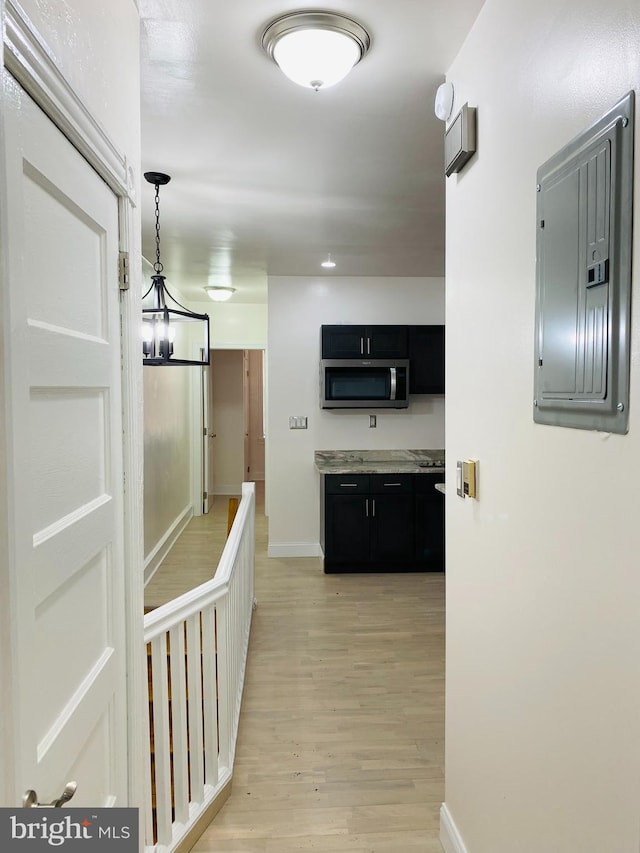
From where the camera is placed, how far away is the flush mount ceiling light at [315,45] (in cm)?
163

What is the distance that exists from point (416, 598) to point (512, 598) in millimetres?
3038

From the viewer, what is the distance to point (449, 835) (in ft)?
6.21

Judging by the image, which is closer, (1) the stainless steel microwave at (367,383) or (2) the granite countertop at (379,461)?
(2) the granite countertop at (379,461)

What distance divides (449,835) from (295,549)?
3.62m

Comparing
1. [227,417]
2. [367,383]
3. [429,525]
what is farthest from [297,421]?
[227,417]

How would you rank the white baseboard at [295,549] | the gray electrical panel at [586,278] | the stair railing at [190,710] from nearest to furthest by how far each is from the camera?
1. the gray electrical panel at [586,278]
2. the stair railing at [190,710]
3. the white baseboard at [295,549]

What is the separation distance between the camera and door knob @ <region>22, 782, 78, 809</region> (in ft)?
2.82

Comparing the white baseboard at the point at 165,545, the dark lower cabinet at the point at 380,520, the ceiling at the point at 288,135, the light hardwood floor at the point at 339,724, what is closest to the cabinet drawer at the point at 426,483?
the dark lower cabinet at the point at 380,520

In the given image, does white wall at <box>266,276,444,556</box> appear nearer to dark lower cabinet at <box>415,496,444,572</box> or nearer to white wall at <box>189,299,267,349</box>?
dark lower cabinet at <box>415,496,444,572</box>

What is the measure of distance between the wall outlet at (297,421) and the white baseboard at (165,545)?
1667 mm

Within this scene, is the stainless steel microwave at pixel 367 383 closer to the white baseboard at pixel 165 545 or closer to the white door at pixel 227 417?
the white baseboard at pixel 165 545

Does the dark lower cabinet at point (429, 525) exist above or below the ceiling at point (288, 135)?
below

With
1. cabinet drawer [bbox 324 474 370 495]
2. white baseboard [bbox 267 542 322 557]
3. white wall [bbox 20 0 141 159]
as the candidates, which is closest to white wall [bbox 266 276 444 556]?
white baseboard [bbox 267 542 322 557]

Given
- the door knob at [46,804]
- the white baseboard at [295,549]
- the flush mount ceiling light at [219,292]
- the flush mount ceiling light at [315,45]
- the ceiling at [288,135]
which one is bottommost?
the white baseboard at [295,549]
